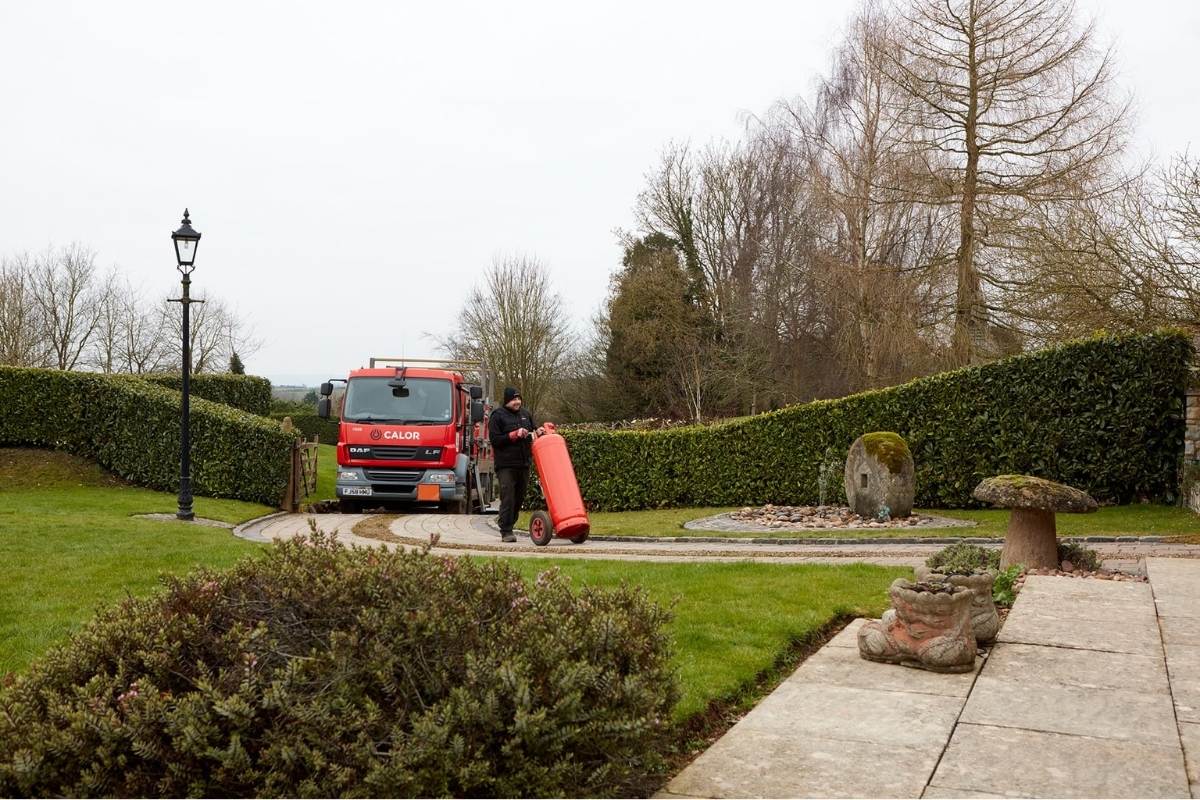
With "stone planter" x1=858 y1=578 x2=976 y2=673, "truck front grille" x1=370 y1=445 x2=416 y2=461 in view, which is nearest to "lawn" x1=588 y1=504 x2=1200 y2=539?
"truck front grille" x1=370 y1=445 x2=416 y2=461

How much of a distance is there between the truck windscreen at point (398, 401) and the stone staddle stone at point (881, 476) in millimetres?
7667

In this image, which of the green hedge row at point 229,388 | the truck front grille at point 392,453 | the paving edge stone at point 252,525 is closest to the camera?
the paving edge stone at point 252,525

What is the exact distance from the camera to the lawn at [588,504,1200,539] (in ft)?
42.8

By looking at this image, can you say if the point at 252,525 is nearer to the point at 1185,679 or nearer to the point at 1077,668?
the point at 1077,668

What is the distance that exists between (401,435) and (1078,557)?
12.3 m

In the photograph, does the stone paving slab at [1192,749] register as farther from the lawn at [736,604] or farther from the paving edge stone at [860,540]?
the paving edge stone at [860,540]

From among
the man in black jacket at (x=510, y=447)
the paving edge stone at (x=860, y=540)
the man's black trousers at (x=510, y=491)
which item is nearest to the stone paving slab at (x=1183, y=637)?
the paving edge stone at (x=860, y=540)

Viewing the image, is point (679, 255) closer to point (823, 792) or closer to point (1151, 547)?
point (1151, 547)

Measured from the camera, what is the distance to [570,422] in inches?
1708

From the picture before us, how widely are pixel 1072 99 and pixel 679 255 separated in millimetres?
21773

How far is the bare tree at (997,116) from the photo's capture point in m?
20.9

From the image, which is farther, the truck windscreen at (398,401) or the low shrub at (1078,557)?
the truck windscreen at (398,401)

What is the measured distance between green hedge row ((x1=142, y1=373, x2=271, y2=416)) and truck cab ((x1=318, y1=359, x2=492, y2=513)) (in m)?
9.23

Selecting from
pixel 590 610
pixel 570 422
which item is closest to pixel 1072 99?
pixel 590 610
